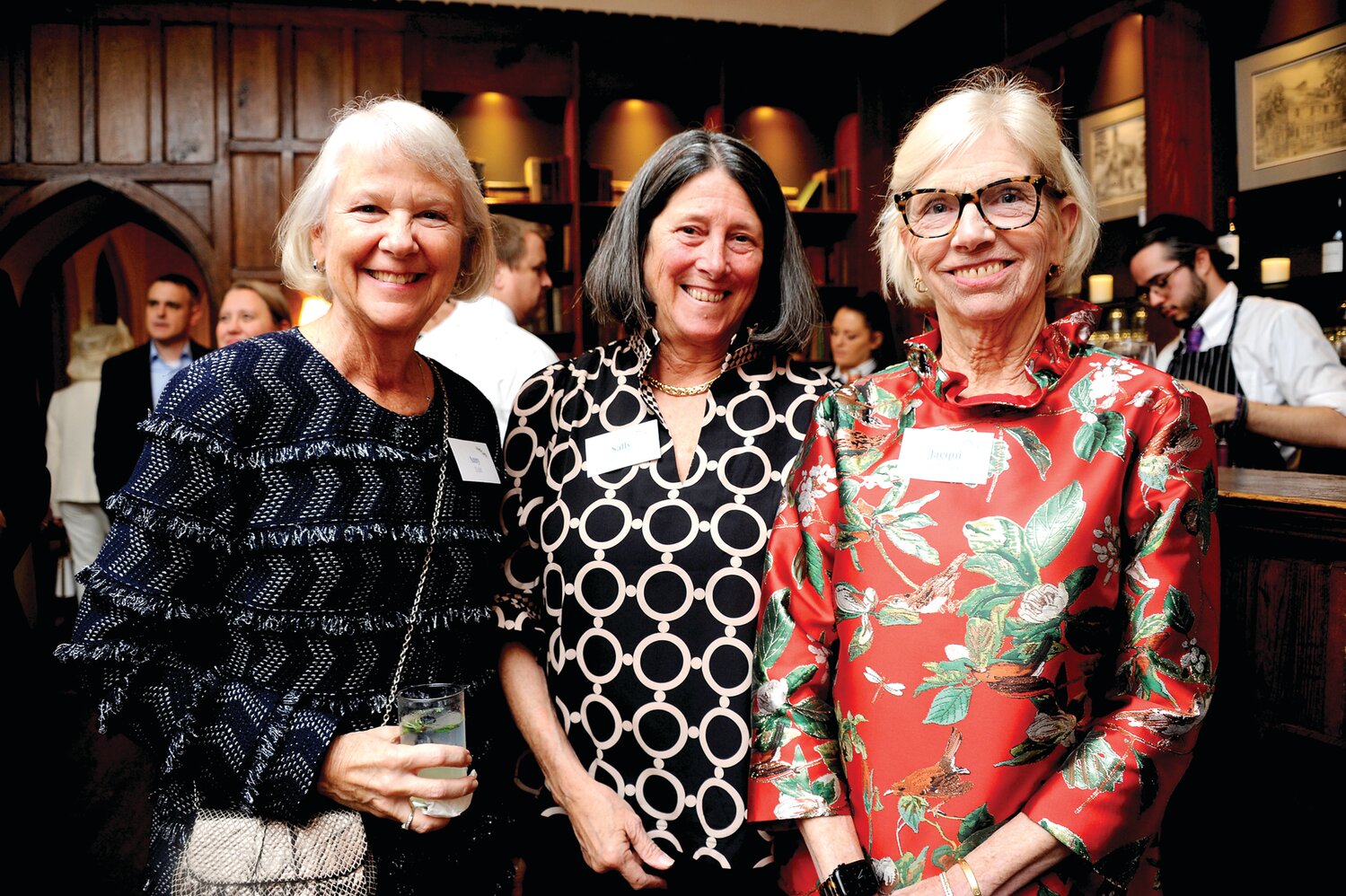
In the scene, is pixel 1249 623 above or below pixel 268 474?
below

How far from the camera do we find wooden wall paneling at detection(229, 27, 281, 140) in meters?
6.10

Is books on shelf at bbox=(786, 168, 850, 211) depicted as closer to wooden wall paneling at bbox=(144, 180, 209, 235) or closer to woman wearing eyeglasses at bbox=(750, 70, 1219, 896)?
wooden wall paneling at bbox=(144, 180, 209, 235)

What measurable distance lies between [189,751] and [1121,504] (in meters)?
1.23

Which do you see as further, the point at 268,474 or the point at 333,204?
the point at 333,204

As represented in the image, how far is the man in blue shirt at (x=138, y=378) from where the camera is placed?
4.88 meters

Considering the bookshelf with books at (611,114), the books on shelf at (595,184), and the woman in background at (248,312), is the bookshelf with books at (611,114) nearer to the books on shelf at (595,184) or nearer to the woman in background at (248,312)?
the books on shelf at (595,184)

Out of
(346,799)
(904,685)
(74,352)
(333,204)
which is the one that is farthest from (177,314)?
(904,685)

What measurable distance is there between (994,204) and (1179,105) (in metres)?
4.29

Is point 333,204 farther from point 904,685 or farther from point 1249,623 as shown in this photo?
point 1249,623

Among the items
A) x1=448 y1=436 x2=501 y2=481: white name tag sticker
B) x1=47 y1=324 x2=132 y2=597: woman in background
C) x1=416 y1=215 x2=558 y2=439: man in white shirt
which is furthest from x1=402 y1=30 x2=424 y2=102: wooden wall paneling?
x1=448 y1=436 x2=501 y2=481: white name tag sticker

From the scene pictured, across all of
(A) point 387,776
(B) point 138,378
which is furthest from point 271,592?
(B) point 138,378

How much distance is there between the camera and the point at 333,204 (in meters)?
1.43

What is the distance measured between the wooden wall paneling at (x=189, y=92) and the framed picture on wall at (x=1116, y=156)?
557cm

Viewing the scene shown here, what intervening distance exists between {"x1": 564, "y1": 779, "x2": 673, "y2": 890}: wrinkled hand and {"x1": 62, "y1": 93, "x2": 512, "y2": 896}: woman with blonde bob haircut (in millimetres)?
156
